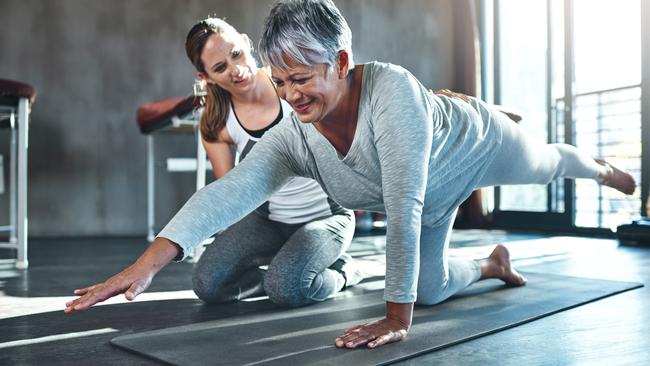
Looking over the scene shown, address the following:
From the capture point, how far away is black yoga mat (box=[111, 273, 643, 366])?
1148mm

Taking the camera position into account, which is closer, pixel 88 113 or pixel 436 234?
pixel 436 234

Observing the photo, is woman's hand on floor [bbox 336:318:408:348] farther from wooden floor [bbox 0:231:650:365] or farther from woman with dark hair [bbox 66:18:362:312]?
woman with dark hair [bbox 66:18:362:312]

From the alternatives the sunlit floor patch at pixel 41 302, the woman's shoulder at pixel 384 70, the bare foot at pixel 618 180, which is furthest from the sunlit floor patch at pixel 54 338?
the bare foot at pixel 618 180

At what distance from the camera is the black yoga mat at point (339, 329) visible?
1148mm

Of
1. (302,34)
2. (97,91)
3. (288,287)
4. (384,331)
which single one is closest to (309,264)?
(288,287)

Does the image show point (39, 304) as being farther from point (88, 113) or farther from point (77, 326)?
point (88, 113)

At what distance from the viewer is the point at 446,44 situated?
17.4 ft

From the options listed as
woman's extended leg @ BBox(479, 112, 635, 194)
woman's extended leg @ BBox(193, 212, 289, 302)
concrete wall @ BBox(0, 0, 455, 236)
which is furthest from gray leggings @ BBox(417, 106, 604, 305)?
concrete wall @ BBox(0, 0, 455, 236)

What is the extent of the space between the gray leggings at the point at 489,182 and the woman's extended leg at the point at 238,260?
51 centimetres

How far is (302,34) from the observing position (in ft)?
3.75

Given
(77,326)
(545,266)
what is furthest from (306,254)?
(545,266)

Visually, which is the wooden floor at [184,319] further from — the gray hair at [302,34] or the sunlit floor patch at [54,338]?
the gray hair at [302,34]

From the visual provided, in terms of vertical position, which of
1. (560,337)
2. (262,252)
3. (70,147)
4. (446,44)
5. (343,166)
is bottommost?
(560,337)

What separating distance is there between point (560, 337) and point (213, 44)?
4.01 ft
